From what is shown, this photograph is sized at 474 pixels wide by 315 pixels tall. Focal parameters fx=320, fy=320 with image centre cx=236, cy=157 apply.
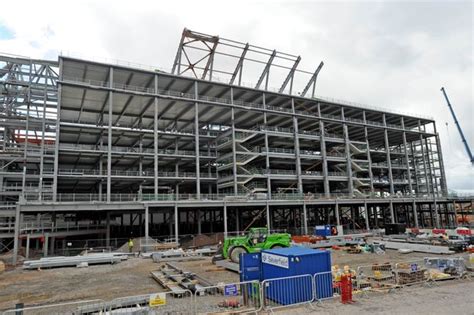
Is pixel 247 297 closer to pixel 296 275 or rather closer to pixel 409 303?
pixel 296 275

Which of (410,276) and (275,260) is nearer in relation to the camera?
(275,260)

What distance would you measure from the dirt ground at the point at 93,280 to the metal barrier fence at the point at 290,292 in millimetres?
5464

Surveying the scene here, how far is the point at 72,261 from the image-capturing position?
79.9 ft

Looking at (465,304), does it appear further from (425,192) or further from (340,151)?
(425,192)

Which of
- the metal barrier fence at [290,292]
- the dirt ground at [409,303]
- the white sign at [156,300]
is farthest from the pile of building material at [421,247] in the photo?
the white sign at [156,300]

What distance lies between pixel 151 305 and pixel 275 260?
199 inches

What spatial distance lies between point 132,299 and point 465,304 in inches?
452

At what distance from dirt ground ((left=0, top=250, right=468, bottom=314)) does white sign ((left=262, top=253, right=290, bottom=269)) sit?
444 centimetres

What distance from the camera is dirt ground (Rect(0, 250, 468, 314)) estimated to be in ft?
48.7

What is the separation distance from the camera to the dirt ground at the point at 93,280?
1485 centimetres

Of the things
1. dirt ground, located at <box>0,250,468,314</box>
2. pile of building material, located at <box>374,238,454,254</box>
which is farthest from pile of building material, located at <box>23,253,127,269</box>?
pile of building material, located at <box>374,238,454,254</box>

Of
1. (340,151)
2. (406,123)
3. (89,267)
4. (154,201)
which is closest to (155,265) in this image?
(89,267)

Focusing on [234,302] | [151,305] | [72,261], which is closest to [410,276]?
[234,302]

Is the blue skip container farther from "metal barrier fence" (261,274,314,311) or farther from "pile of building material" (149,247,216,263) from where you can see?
"pile of building material" (149,247,216,263)
